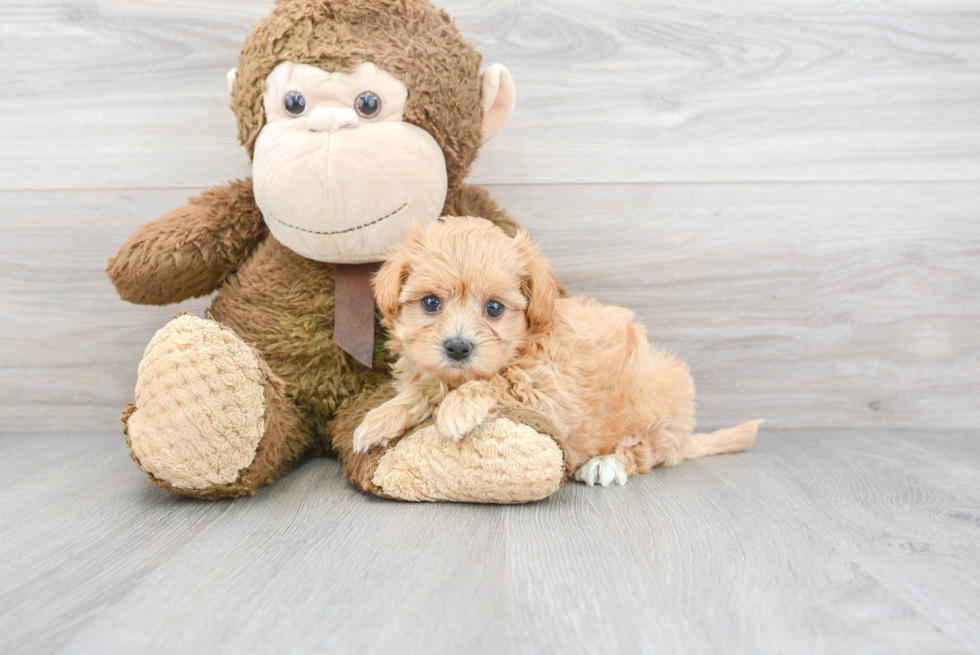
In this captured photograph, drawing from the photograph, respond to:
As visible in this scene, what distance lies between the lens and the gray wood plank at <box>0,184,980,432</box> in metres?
1.33

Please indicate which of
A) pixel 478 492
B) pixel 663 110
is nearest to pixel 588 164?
pixel 663 110

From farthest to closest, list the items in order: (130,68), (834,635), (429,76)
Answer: (130,68)
(429,76)
(834,635)

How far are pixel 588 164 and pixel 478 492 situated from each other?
2.37 ft

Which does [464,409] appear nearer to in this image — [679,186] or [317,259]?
[317,259]

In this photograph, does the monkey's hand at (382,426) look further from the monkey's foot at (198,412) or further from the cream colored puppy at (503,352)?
the monkey's foot at (198,412)

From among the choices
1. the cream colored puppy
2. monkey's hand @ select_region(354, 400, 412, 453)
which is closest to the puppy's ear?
the cream colored puppy

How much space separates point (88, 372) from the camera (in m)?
1.36

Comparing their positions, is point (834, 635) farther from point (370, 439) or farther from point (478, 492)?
point (370, 439)

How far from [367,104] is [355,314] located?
0.30m

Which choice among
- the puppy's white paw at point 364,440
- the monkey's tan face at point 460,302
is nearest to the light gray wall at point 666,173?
the monkey's tan face at point 460,302

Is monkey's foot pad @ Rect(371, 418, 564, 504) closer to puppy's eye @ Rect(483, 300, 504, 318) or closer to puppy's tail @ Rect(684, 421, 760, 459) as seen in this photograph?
puppy's eye @ Rect(483, 300, 504, 318)

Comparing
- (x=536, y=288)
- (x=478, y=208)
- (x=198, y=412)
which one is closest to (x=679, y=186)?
(x=478, y=208)

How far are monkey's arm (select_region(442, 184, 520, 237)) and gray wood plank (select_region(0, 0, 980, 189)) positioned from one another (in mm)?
177

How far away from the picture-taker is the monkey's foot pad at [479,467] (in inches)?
33.5
